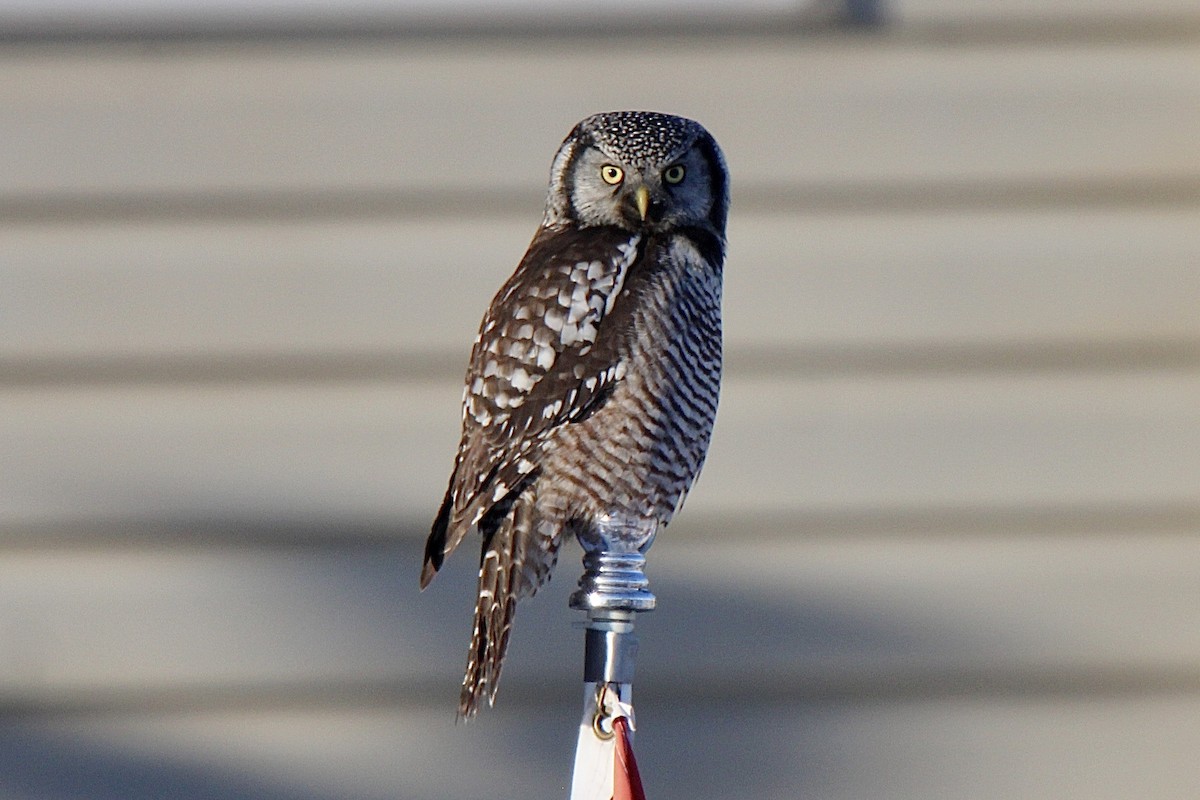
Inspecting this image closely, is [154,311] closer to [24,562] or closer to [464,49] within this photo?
[24,562]

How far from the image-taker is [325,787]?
244 cm

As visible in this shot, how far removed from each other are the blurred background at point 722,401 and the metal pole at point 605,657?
1.13 meters

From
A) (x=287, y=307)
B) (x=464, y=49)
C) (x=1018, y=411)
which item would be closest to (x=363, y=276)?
(x=287, y=307)

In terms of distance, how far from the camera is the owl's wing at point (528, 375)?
5.54ft

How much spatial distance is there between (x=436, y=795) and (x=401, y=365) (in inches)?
32.8

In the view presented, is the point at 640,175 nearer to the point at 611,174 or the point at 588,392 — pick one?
the point at 611,174

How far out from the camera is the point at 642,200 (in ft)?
5.92

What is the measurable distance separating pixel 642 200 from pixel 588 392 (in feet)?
1.01

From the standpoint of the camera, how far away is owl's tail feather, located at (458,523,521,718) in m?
1.54

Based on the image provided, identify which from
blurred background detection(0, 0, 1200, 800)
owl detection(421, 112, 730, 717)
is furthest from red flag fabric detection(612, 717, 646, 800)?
blurred background detection(0, 0, 1200, 800)

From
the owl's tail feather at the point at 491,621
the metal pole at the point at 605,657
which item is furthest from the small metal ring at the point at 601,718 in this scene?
the owl's tail feather at the point at 491,621

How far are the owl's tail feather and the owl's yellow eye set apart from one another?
0.53 meters

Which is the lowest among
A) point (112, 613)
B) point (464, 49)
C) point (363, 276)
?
point (112, 613)

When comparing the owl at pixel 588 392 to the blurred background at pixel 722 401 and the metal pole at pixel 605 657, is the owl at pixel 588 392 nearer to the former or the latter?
the metal pole at pixel 605 657
